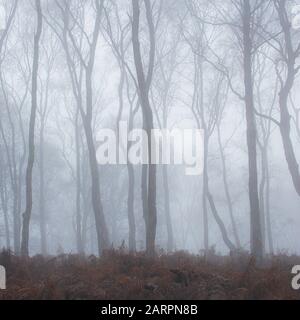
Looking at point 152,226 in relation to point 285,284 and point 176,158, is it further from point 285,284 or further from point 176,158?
point 176,158

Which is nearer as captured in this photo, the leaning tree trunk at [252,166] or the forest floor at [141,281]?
the forest floor at [141,281]

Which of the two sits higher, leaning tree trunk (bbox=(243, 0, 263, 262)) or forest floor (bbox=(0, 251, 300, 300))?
leaning tree trunk (bbox=(243, 0, 263, 262))

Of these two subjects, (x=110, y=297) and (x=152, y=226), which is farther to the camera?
(x=152, y=226)

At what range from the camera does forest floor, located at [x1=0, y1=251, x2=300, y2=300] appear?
7.82m

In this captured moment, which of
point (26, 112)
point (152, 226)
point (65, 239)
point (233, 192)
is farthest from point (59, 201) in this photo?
point (152, 226)

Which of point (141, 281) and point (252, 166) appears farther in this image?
point (252, 166)

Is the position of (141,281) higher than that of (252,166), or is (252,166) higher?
(252,166)

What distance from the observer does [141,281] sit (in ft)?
27.2

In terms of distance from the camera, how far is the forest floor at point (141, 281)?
7824 mm

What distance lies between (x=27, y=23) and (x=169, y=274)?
2035 centimetres

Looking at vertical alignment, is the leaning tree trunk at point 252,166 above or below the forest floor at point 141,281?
above

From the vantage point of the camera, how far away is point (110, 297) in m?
7.86

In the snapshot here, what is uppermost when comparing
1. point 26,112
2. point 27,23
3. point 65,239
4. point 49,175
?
point 27,23

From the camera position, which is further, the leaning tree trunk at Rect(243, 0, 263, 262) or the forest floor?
the leaning tree trunk at Rect(243, 0, 263, 262)
